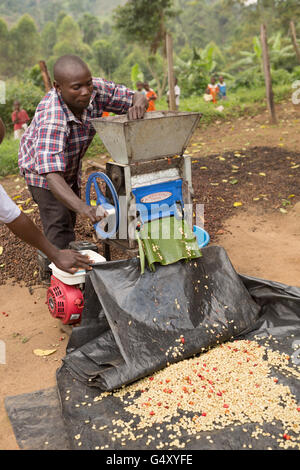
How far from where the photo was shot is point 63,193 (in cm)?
272

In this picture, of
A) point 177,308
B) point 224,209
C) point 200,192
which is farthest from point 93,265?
point 200,192

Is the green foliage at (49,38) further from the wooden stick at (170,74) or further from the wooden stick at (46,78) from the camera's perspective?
the wooden stick at (170,74)

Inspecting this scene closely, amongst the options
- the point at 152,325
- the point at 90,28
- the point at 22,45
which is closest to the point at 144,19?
the point at 152,325

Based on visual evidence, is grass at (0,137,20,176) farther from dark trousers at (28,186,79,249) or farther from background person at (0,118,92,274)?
background person at (0,118,92,274)

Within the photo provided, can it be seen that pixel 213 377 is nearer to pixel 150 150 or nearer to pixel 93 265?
pixel 93 265

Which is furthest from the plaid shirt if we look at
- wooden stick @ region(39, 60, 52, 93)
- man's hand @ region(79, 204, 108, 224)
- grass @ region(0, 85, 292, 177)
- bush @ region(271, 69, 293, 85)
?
bush @ region(271, 69, 293, 85)

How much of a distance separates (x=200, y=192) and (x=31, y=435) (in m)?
3.70

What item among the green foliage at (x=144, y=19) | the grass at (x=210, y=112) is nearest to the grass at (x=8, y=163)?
the grass at (x=210, y=112)

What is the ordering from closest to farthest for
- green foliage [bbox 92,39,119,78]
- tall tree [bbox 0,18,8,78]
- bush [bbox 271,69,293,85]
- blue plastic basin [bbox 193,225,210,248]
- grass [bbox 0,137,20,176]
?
blue plastic basin [bbox 193,225,210,248]
grass [bbox 0,137,20,176]
bush [bbox 271,69,293,85]
green foliage [bbox 92,39,119,78]
tall tree [bbox 0,18,8,78]

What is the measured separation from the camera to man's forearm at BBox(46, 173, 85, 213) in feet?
8.77

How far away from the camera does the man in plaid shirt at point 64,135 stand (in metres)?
2.77

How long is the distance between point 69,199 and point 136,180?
1.89 feet

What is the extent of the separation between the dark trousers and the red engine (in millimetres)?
498

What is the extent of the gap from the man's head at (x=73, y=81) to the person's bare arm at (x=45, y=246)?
0.98 metres
